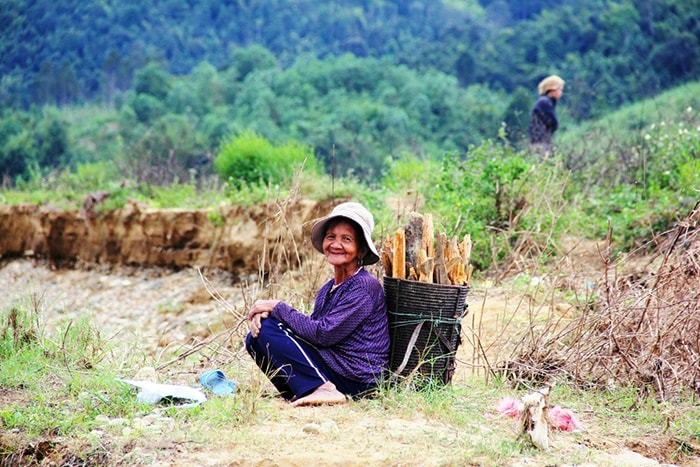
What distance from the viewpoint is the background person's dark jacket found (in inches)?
410

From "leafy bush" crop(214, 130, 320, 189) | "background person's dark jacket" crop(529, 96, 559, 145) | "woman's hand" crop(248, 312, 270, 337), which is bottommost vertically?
"woman's hand" crop(248, 312, 270, 337)

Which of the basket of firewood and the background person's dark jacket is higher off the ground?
the background person's dark jacket

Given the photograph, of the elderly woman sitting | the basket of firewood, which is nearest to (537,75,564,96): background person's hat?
the basket of firewood

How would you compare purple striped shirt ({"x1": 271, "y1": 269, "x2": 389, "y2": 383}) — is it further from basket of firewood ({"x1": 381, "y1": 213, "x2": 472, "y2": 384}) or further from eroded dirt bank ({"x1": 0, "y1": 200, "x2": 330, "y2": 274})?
eroded dirt bank ({"x1": 0, "y1": 200, "x2": 330, "y2": 274})

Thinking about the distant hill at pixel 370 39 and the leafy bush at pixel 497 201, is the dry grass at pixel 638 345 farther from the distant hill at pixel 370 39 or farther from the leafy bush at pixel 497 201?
the distant hill at pixel 370 39

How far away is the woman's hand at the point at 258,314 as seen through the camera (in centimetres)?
409

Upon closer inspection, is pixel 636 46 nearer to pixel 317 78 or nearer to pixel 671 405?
pixel 317 78

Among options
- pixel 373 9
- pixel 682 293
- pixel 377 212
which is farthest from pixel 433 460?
pixel 373 9

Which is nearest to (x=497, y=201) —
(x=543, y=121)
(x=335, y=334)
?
(x=543, y=121)

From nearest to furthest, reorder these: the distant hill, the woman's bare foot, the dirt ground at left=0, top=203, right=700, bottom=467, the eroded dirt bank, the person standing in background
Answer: the dirt ground at left=0, top=203, right=700, bottom=467 < the woman's bare foot < the person standing in background < the eroded dirt bank < the distant hill

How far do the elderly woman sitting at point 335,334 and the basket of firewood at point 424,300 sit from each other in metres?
0.09

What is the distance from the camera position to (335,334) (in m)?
4.02

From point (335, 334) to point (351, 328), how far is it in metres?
0.09

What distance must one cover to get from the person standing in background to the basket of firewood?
6.57 m
